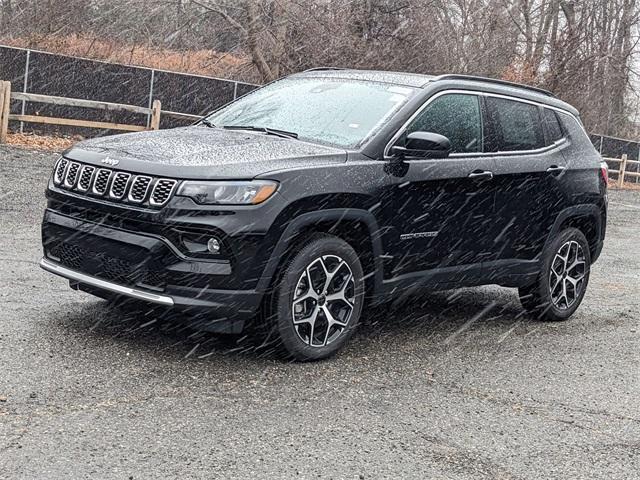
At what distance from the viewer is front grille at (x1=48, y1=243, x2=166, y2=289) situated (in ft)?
17.0

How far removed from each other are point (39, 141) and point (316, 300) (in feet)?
49.6

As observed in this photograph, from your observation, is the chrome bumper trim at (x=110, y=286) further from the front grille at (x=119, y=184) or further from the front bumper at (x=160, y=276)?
the front grille at (x=119, y=184)

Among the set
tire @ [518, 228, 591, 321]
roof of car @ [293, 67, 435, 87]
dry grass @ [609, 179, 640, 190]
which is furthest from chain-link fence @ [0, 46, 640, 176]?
dry grass @ [609, 179, 640, 190]

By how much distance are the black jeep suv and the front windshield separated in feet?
0.05

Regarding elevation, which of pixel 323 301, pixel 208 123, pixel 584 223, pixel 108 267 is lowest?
pixel 323 301

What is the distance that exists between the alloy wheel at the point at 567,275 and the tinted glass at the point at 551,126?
0.87 m

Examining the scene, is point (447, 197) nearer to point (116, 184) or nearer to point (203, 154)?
point (203, 154)

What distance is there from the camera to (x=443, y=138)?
5930 millimetres

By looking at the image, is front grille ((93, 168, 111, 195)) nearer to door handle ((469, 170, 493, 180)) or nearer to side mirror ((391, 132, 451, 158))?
side mirror ((391, 132, 451, 158))

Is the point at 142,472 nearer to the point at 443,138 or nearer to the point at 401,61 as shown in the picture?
the point at 443,138

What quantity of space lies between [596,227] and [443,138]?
263 cm

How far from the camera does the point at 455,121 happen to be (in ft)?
21.8

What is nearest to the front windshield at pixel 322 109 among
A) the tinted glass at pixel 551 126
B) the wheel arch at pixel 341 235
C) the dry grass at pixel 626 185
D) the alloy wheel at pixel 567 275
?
the wheel arch at pixel 341 235

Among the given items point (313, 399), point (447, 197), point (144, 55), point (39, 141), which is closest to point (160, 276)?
point (313, 399)
